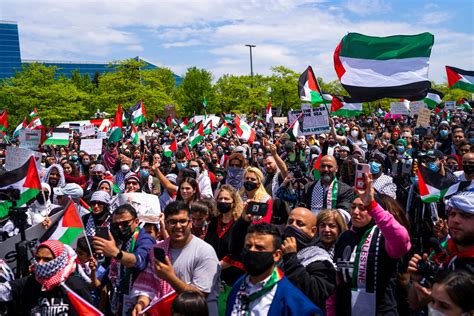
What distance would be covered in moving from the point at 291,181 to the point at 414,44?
8.49ft

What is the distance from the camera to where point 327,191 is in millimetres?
5816

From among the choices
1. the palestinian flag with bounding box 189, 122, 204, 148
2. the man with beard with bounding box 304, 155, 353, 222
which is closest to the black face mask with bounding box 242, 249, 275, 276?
the man with beard with bounding box 304, 155, 353, 222

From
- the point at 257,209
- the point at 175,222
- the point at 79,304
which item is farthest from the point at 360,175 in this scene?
the point at 79,304

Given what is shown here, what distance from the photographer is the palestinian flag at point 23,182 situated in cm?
536

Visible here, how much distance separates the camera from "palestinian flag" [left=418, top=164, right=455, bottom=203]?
203 inches

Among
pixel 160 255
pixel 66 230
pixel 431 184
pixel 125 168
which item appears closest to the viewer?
pixel 160 255

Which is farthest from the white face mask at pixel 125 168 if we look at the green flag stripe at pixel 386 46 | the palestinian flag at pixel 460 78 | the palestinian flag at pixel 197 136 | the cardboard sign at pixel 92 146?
the palestinian flag at pixel 460 78

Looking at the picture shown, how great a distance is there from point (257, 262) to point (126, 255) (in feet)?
3.57

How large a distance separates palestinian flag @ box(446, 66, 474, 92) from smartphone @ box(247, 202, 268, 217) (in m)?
8.92

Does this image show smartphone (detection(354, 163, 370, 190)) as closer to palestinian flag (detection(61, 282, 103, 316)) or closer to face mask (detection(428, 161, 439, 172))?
palestinian flag (detection(61, 282, 103, 316))

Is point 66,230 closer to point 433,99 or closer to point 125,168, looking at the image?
point 125,168

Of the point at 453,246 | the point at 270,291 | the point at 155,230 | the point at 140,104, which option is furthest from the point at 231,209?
the point at 140,104

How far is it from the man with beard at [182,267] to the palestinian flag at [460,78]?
9738mm

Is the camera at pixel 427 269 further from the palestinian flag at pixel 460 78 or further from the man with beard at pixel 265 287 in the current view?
the palestinian flag at pixel 460 78
